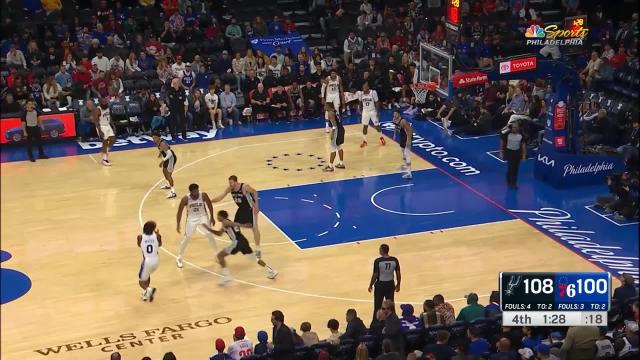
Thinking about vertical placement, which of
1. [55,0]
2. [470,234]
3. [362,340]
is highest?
[55,0]

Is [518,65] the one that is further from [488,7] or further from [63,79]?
[63,79]

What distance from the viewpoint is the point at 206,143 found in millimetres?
26422

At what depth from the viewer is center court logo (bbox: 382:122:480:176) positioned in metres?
24.0

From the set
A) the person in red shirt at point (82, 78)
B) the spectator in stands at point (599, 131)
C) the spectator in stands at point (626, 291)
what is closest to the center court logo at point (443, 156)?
the spectator in stands at point (599, 131)

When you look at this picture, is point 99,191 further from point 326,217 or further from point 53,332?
point 53,332

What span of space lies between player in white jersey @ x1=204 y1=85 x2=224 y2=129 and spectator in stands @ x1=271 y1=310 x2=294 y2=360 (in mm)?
14627

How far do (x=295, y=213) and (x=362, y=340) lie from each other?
8173 mm

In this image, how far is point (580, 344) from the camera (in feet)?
40.9

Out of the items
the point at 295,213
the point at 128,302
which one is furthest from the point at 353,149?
the point at 128,302

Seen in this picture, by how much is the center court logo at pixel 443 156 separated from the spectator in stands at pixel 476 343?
11285 millimetres

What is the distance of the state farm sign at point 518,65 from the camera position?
2264 cm

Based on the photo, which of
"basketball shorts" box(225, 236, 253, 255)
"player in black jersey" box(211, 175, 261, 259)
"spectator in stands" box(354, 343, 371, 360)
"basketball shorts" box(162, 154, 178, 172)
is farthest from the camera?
"basketball shorts" box(162, 154, 178, 172)

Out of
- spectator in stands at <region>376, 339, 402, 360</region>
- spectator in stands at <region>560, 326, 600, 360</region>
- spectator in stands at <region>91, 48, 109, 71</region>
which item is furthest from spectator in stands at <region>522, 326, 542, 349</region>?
spectator in stands at <region>91, 48, 109, 71</region>

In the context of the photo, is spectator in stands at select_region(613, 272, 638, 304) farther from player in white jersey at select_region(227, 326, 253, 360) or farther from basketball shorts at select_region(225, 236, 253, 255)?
basketball shorts at select_region(225, 236, 253, 255)
